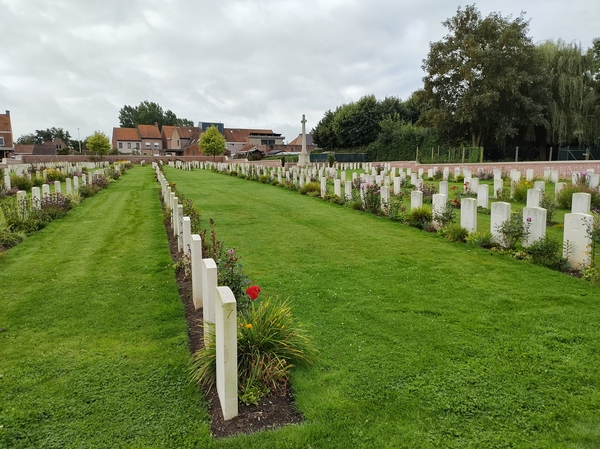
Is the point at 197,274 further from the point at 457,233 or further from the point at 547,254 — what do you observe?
the point at 457,233

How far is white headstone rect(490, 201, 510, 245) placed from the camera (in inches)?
264

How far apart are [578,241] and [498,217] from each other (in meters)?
1.36

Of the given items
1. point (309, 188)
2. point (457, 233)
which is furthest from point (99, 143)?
point (457, 233)

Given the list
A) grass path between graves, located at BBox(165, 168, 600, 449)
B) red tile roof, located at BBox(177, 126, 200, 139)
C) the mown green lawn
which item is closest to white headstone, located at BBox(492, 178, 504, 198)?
grass path between graves, located at BBox(165, 168, 600, 449)

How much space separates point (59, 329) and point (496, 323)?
431 centimetres

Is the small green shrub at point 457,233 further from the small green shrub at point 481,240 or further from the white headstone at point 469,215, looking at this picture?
the small green shrub at point 481,240

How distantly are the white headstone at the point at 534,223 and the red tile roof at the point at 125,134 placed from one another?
84.0 meters

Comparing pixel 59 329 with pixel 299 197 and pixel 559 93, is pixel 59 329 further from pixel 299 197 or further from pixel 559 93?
pixel 559 93

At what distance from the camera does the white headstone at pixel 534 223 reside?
241 inches

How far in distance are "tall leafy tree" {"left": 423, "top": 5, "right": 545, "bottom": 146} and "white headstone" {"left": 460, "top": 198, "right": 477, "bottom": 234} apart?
73.3 ft

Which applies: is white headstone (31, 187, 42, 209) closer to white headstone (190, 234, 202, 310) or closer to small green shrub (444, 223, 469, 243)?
white headstone (190, 234, 202, 310)

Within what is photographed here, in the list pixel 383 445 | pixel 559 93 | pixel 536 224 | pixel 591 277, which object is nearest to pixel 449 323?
pixel 383 445

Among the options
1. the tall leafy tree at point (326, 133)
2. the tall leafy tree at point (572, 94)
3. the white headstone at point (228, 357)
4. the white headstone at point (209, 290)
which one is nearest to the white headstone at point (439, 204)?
the white headstone at point (209, 290)

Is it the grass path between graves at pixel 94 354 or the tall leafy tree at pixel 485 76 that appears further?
the tall leafy tree at pixel 485 76
